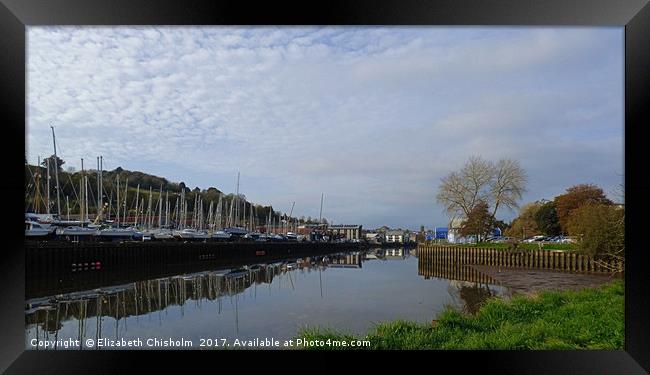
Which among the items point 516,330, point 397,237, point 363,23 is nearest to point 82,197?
point 363,23

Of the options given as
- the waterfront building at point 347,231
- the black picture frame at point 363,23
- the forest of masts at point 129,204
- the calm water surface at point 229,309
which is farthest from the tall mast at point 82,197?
the waterfront building at point 347,231

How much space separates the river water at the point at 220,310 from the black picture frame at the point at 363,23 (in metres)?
1.46

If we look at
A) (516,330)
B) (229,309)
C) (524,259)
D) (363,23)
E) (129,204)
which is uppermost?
(363,23)

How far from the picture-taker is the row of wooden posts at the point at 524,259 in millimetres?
14898

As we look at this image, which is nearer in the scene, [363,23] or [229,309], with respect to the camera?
[363,23]

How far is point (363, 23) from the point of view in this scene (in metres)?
4.36

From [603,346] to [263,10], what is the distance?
5272mm

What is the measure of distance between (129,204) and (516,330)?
36576mm

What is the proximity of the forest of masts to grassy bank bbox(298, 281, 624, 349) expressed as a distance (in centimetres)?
2186

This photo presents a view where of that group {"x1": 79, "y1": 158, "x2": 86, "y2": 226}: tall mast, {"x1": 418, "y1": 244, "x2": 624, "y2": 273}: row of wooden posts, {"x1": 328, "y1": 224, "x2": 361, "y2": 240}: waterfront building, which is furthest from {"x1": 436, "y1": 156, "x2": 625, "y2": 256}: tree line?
{"x1": 328, "y1": 224, "x2": 361, "y2": 240}: waterfront building

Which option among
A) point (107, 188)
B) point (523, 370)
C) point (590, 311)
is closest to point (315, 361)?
point (523, 370)

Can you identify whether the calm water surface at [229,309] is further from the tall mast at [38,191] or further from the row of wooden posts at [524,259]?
the tall mast at [38,191]

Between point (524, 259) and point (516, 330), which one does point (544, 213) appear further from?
point (516, 330)

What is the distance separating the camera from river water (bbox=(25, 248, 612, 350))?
8.73 meters
